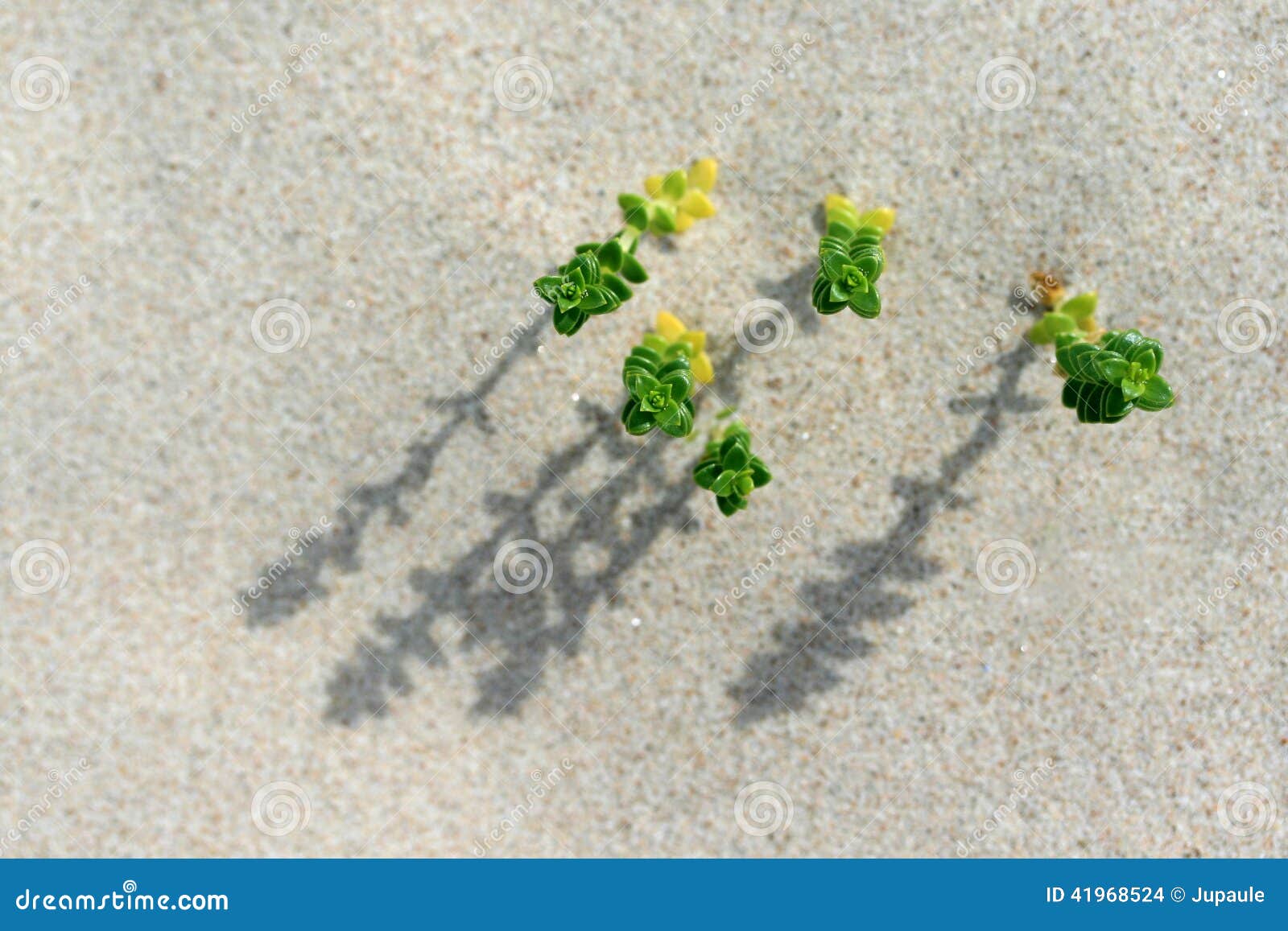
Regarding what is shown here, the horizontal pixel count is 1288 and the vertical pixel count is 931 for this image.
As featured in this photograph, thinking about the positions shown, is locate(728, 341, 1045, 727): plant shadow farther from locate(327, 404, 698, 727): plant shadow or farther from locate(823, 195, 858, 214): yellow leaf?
locate(823, 195, 858, 214): yellow leaf

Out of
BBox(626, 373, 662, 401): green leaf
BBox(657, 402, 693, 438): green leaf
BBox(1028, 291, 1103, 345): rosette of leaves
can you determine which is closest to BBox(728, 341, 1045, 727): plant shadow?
BBox(1028, 291, 1103, 345): rosette of leaves

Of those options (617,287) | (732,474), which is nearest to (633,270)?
(617,287)

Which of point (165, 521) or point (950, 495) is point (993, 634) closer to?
point (950, 495)

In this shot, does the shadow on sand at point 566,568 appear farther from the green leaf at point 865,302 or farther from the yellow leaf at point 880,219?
the green leaf at point 865,302

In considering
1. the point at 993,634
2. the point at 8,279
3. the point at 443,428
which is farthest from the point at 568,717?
the point at 8,279

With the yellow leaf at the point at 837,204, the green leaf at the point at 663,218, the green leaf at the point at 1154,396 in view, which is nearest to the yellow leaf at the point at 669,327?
the green leaf at the point at 663,218

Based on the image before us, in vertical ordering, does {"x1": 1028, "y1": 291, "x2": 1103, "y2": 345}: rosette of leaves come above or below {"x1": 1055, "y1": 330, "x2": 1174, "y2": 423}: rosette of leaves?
above
